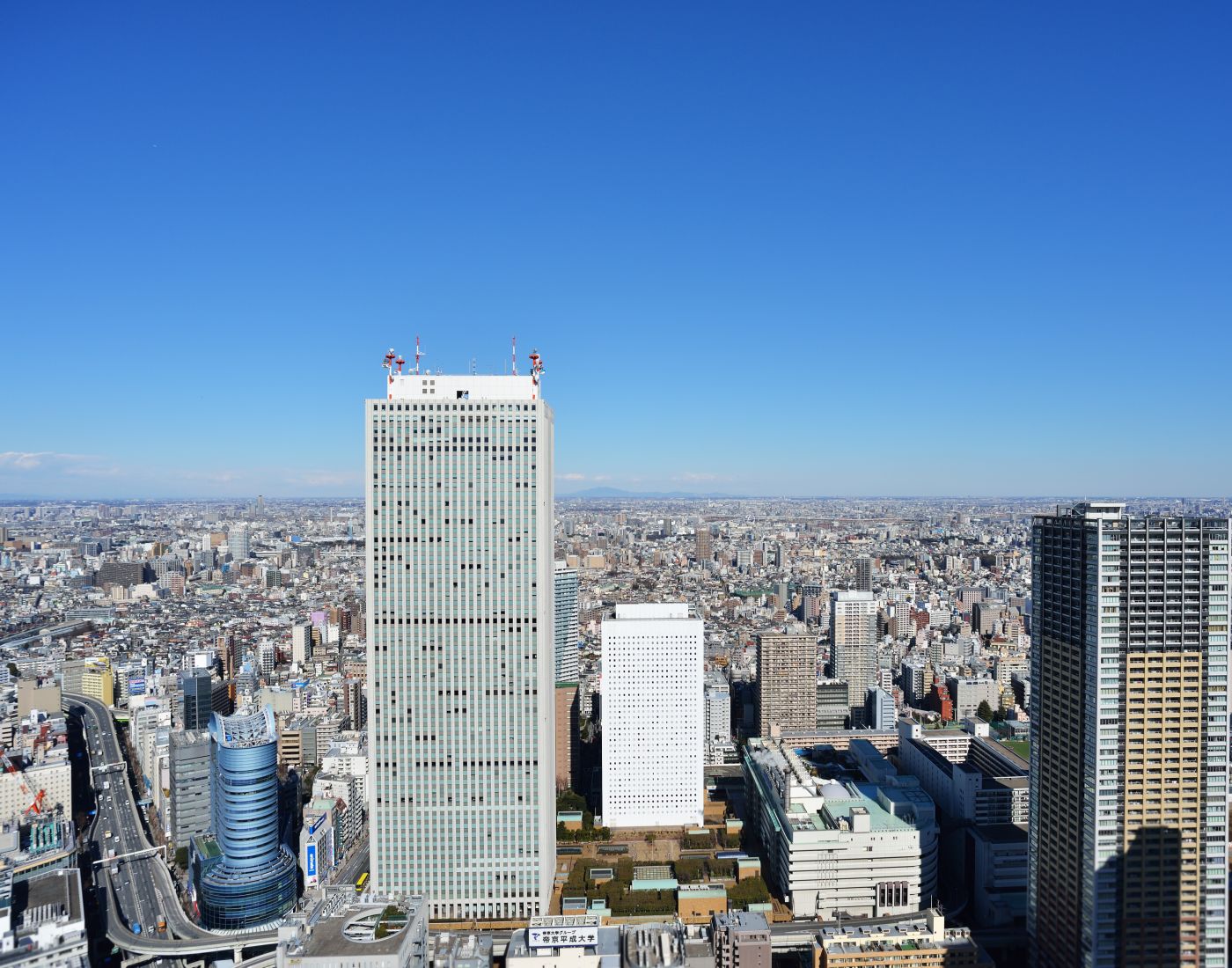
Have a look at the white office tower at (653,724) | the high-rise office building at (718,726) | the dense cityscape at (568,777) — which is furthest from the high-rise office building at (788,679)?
the white office tower at (653,724)

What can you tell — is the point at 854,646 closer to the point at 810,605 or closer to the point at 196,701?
the point at 810,605

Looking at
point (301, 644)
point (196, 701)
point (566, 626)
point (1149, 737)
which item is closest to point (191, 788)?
point (196, 701)

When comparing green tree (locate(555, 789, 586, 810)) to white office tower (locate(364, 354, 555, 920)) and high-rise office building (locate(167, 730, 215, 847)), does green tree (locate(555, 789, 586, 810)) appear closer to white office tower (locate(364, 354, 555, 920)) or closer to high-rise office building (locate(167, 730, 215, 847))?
white office tower (locate(364, 354, 555, 920))

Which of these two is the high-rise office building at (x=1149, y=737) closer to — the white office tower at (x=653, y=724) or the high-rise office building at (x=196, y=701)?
the white office tower at (x=653, y=724)

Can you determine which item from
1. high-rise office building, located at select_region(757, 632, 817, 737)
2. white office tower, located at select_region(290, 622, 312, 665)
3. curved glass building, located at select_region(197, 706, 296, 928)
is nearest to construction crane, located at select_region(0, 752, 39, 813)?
curved glass building, located at select_region(197, 706, 296, 928)

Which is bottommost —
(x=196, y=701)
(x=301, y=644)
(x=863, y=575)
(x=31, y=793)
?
(x=31, y=793)

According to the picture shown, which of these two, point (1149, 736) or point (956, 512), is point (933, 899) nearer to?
point (1149, 736)

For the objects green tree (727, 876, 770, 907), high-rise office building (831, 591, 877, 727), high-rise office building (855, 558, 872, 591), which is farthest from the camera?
high-rise office building (855, 558, 872, 591)
